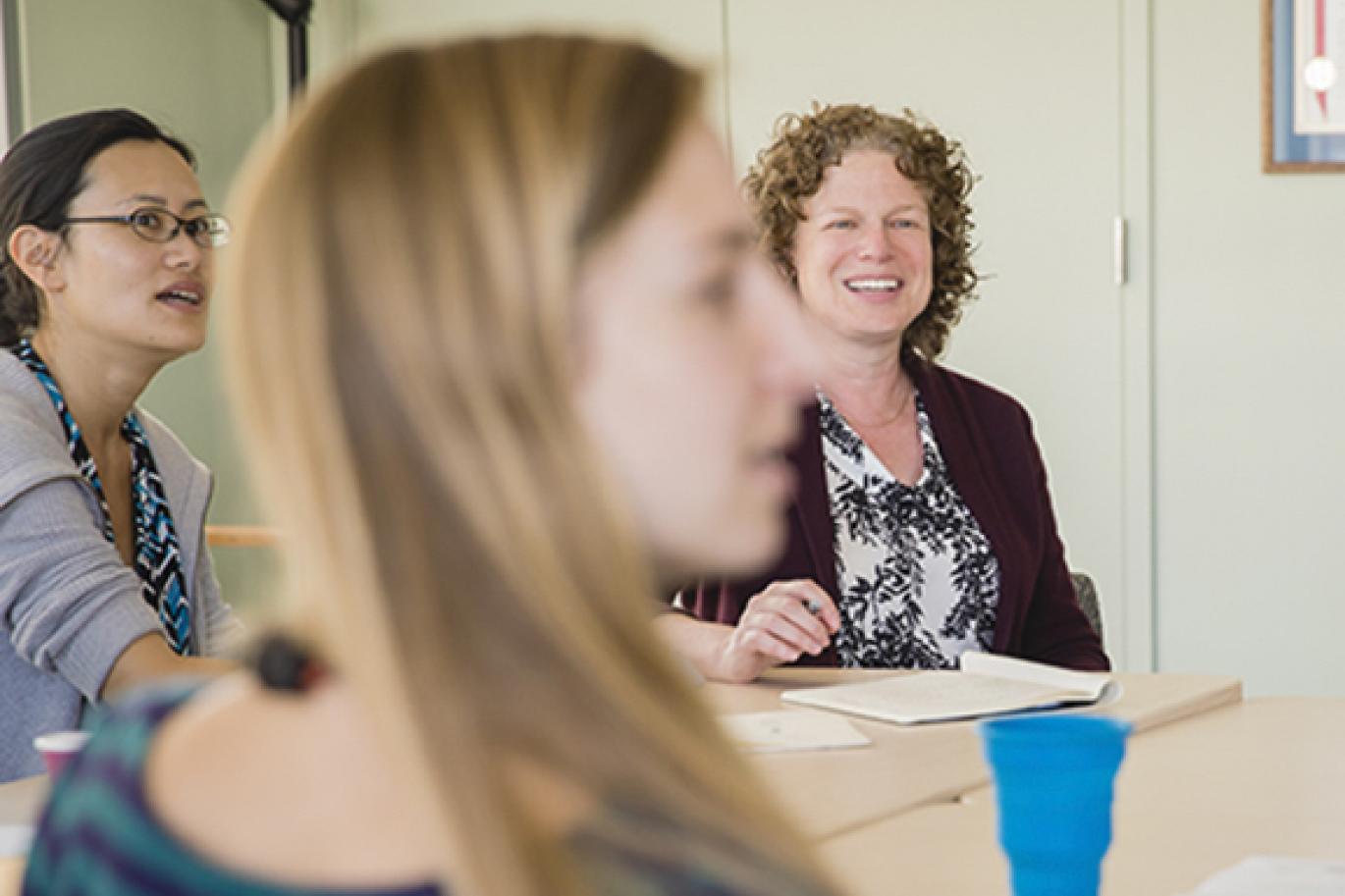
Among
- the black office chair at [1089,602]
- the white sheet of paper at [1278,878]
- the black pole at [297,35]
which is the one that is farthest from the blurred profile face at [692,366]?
the black pole at [297,35]

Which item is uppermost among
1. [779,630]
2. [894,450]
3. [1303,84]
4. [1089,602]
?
[1303,84]

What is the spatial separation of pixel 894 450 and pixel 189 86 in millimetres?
2457

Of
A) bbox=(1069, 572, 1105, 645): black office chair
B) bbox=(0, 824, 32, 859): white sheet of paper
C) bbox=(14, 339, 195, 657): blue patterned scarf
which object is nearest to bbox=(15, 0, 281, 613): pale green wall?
bbox=(14, 339, 195, 657): blue patterned scarf

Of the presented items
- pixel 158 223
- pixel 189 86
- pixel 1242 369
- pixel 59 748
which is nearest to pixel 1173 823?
pixel 59 748

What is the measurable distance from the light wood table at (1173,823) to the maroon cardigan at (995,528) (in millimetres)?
511

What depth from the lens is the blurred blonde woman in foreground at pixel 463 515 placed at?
1.76ft

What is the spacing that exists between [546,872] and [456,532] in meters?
0.11

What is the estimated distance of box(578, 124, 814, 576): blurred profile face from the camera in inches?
22.8

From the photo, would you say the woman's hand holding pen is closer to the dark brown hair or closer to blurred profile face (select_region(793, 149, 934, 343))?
blurred profile face (select_region(793, 149, 934, 343))

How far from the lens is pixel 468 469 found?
0.54 metres

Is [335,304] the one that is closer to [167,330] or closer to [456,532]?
[456,532]

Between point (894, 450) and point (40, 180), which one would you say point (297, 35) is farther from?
point (894, 450)

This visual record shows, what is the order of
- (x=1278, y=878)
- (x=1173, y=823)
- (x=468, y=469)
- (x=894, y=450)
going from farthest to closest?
(x=894, y=450), (x=1173, y=823), (x=1278, y=878), (x=468, y=469)

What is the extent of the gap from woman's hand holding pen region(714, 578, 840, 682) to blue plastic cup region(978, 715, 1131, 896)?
771mm
